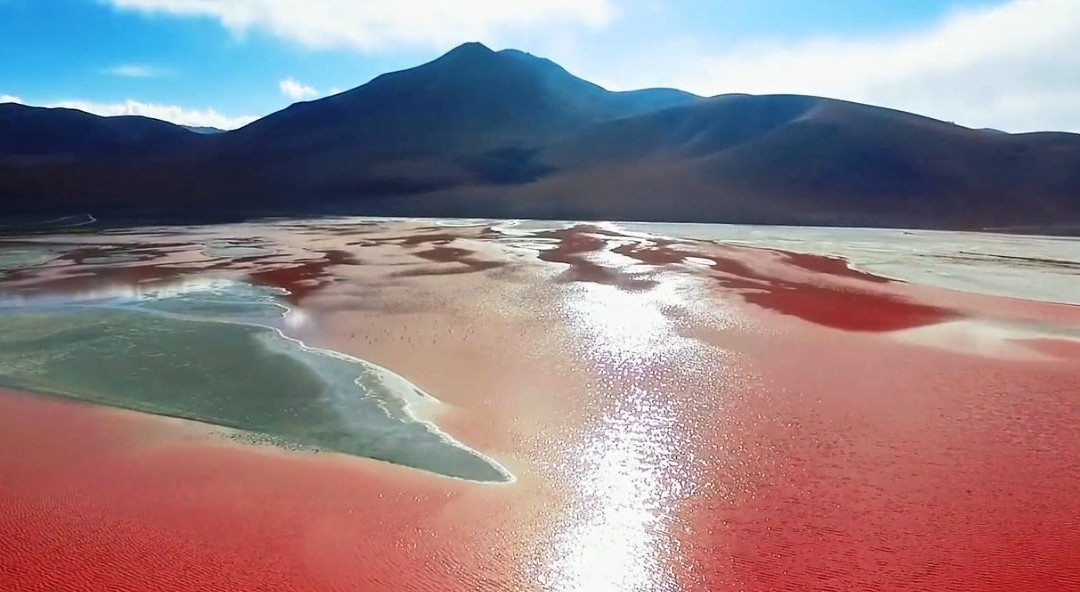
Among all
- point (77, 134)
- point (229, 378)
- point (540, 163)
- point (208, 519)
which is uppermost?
point (77, 134)

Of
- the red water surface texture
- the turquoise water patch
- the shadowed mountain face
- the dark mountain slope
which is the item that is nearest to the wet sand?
the red water surface texture

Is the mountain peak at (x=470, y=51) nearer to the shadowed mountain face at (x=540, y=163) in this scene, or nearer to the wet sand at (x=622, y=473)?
the shadowed mountain face at (x=540, y=163)

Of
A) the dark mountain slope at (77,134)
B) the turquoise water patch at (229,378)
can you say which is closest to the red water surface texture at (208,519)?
the turquoise water patch at (229,378)

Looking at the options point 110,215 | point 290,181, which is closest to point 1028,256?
point 110,215

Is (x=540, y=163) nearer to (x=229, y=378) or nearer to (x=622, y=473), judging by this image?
(x=229, y=378)

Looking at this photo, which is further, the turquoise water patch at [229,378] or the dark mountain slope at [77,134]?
the dark mountain slope at [77,134]

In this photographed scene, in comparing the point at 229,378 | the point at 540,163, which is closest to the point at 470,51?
the point at 540,163

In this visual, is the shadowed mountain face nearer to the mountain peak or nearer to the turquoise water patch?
the mountain peak
